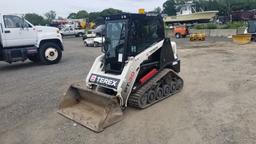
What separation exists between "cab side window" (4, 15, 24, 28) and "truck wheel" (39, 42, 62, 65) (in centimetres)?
144

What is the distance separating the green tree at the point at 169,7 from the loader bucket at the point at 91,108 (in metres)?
Result: 70.6

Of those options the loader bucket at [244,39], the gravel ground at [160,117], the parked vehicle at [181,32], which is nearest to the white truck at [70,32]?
the parked vehicle at [181,32]

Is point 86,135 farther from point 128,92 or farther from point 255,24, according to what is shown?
point 255,24

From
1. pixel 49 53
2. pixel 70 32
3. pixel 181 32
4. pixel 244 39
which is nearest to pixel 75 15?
pixel 70 32

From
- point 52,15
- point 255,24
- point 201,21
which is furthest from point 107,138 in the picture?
point 52,15

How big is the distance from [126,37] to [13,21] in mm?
7670

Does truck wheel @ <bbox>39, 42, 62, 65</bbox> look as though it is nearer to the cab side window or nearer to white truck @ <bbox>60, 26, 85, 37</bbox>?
the cab side window

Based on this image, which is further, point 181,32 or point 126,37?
point 181,32

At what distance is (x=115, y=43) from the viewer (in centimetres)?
588

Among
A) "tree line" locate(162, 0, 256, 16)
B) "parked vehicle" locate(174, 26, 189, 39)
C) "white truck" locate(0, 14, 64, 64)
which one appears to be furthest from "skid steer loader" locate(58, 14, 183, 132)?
"tree line" locate(162, 0, 256, 16)

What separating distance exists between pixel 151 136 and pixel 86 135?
1.19 meters

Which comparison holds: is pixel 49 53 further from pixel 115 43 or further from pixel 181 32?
pixel 181 32

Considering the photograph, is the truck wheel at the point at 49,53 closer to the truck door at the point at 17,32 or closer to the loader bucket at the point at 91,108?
the truck door at the point at 17,32

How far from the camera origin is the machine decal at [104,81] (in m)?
5.43
